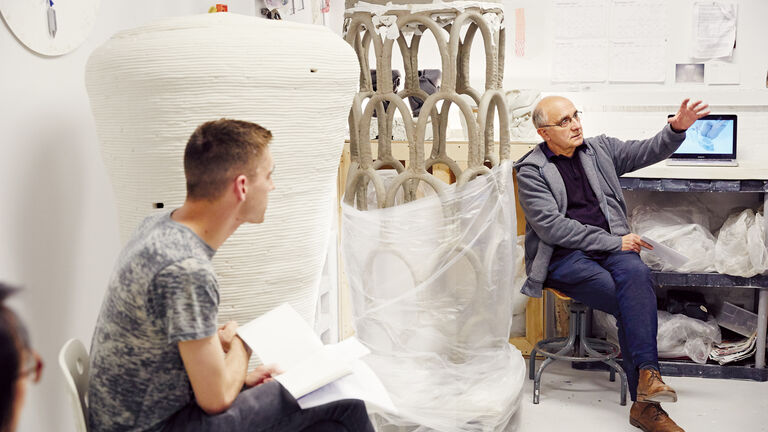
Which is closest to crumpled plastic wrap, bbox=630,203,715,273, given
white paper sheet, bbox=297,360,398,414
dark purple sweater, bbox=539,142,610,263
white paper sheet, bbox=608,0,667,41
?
dark purple sweater, bbox=539,142,610,263

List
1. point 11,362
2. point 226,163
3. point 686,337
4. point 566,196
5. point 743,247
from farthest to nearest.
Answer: point 686,337 → point 743,247 → point 566,196 → point 226,163 → point 11,362

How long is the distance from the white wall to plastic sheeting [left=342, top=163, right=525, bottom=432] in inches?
30.3

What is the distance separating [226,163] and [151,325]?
30cm

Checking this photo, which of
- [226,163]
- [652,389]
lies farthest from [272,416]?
[652,389]

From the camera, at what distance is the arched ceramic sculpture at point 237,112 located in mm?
1550

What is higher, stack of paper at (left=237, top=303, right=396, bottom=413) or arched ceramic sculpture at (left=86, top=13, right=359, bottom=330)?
arched ceramic sculpture at (left=86, top=13, right=359, bottom=330)

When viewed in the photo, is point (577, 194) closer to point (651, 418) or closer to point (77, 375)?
point (651, 418)

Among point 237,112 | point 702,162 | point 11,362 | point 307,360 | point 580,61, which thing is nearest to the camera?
point 11,362

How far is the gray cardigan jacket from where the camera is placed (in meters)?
2.65

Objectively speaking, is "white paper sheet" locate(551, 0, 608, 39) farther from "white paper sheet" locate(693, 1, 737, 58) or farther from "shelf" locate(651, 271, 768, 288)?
"shelf" locate(651, 271, 768, 288)

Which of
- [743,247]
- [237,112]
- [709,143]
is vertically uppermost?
[237,112]

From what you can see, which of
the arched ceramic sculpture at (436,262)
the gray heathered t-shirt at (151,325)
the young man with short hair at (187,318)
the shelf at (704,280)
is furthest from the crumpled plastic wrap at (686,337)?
the gray heathered t-shirt at (151,325)

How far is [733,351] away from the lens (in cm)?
304

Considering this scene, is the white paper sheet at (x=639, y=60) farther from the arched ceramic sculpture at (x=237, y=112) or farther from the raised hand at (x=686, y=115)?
the arched ceramic sculpture at (x=237, y=112)
